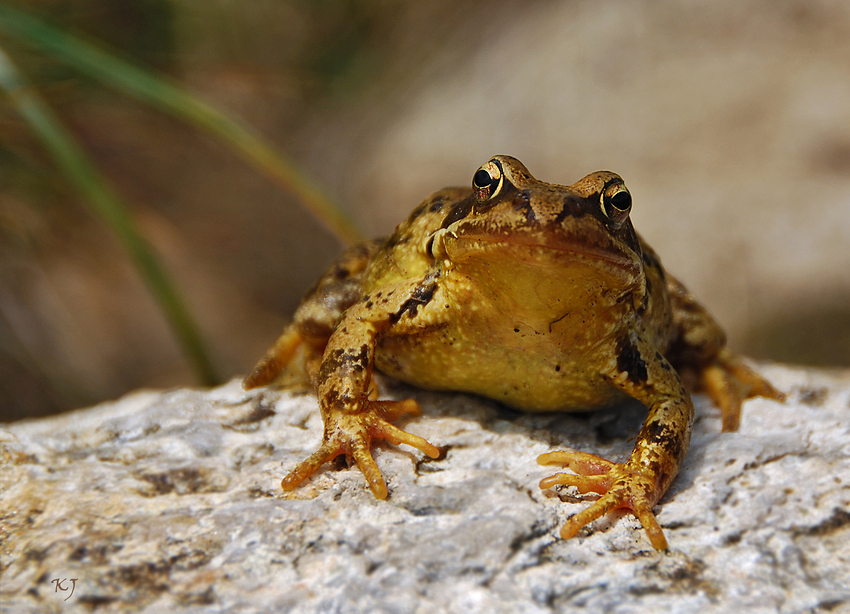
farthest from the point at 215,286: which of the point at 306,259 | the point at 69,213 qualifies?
the point at 69,213

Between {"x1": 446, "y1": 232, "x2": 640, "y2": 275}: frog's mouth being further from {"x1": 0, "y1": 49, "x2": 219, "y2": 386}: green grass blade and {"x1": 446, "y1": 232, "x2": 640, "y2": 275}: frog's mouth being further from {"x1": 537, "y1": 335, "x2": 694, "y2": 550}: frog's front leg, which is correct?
{"x1": 0, "y1": 49, "x2": 219, "y2": 386}: green grass blade

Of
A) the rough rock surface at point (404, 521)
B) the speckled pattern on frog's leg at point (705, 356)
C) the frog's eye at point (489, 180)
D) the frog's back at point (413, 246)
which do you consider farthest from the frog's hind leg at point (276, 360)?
the speckled pattern on frog's leg at point (705, 356)

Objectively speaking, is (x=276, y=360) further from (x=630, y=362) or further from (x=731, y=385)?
(x=731, y=385)

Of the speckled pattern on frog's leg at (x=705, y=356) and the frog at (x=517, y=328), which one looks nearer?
the frog at (x=517, y=328)

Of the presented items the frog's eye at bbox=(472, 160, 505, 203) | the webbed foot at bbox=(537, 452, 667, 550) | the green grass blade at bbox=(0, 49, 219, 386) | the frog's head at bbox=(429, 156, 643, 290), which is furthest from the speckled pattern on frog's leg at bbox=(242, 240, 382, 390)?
the webbed foot at bbox=(537, 452, 667, 550)

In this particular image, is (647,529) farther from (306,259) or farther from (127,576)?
(306,259)

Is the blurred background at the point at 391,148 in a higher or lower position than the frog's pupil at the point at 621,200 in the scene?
higher
